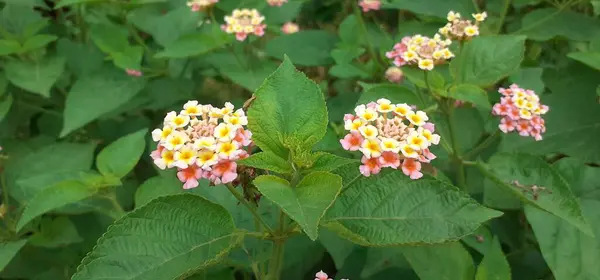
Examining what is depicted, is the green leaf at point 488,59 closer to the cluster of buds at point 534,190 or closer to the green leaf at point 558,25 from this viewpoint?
the cluster of buds at point 534,190

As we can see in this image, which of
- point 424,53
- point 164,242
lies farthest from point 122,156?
point 424,53

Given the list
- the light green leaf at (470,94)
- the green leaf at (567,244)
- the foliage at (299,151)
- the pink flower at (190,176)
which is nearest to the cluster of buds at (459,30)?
the foliage at (299,151)

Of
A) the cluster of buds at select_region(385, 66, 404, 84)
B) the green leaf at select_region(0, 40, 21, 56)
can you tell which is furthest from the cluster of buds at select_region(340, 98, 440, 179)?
the green leaf at select_region(0, 40, 21, 56)

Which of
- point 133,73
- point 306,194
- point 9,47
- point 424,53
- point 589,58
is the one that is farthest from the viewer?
point 133,73

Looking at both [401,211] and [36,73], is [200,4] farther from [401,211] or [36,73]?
[401,211]

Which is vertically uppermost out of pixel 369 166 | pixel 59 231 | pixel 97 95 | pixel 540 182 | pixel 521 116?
pixel 369 166

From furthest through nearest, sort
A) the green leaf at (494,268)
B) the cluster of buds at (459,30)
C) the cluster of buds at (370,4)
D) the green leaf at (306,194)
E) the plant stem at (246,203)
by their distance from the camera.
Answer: the cluster of buds at (370,4) → the cluster of buds at (459,30) → the green leaf at (494,268) → the plant stem at (246,203) → the green leaf at (306,194)

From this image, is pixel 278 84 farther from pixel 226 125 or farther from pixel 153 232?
pixel 153 232
